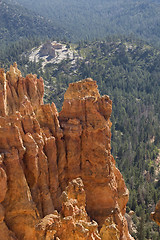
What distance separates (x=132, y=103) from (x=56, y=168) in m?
116

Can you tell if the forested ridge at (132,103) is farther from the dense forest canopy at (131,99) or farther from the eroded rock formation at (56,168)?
the eroded rock formation at (56,168)

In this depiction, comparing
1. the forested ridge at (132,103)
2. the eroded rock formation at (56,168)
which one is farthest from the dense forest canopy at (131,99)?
the eroded rock formation at (56,168)

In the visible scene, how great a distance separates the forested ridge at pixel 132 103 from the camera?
214 feet

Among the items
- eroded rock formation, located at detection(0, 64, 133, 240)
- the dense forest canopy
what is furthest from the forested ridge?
eroded rock formation, located at detection(0, 64, 133, 240)

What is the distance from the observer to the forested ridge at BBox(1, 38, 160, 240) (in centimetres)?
6519

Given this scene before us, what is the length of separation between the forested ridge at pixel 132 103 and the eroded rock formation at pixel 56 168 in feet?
74.6

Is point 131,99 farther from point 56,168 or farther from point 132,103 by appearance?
point 56,168

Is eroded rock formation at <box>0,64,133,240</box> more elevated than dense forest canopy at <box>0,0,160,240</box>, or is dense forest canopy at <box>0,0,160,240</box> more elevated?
eroded rock formation at <box>0,64,133,240</box>

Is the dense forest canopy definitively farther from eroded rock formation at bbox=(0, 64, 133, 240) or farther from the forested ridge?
eroded rock formation at bbox=(0, 64, 133, 240)

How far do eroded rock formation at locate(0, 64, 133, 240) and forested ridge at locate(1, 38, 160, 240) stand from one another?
74.6 feet

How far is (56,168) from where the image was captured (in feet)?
78.4

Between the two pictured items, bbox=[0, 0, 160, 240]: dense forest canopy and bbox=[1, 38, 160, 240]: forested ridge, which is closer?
bbox=[1, 38, 160, 240]: forested ridge

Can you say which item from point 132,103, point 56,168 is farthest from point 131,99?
point 56,168

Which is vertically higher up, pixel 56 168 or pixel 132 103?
pixel 56 168
